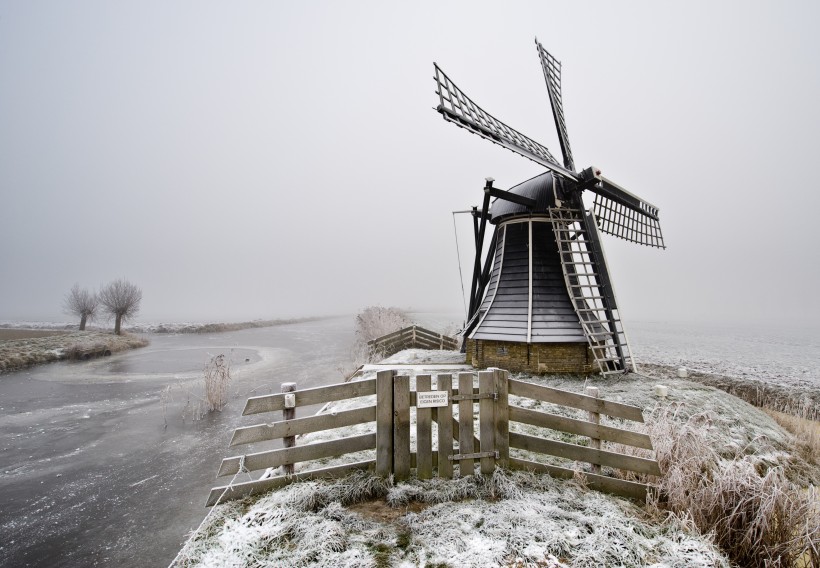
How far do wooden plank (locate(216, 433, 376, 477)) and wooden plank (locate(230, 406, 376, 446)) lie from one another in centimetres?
17

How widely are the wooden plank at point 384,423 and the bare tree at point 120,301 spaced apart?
126 ft

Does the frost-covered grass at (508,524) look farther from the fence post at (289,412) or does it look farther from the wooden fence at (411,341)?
the wooden fence at (411,341)

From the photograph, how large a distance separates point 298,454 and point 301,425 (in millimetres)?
361

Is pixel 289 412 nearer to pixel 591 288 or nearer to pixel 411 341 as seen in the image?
pixel 591 288

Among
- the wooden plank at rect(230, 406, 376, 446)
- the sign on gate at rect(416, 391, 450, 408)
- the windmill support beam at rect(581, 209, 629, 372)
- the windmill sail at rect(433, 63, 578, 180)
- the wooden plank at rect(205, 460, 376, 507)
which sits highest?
the windmill sail at rect(433, 63, 578, 180)

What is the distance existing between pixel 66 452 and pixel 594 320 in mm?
14596

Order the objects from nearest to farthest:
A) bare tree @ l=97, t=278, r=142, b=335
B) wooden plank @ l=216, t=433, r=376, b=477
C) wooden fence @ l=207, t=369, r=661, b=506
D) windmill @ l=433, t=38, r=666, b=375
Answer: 1. wooden plank @ l=216, t=433, r=376, b=477
2. wooden fence @ l=207, t=369, r=661, b=506
3. windmill @ l=433, t=38, r=666, b=375
4. bare tree @ l=97, t=278, r=142, b=335

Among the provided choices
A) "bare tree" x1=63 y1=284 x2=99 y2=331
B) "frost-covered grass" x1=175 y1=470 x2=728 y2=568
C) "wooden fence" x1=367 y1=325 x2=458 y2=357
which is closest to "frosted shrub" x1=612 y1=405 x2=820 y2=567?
"frost-covered grass" x1=175 y1=470 x2=728 y2=568

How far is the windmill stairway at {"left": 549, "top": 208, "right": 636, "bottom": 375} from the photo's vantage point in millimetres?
10227

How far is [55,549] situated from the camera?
5.30m

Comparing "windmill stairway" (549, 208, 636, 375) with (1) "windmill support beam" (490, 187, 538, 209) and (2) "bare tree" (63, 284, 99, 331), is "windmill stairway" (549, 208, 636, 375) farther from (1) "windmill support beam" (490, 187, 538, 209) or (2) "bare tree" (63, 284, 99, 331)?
(2) "bare tree" (63, 284, 99, 331)

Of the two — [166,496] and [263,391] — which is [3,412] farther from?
[166,496]

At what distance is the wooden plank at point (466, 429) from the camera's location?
163 inches

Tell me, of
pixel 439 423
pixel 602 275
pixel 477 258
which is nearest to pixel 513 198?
pixel 477 258
